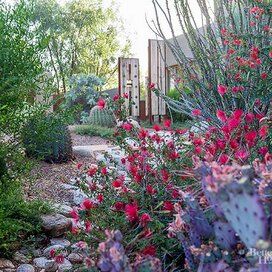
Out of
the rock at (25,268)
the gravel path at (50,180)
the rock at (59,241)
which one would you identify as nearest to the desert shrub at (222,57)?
the gravel path at (50,180)

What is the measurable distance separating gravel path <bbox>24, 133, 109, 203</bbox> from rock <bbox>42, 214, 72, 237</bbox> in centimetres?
32

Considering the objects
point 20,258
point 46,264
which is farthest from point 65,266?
point 20,258

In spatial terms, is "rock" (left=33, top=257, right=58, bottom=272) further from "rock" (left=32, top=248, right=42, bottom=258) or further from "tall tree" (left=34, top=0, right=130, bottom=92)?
"tall tree" (left=34, top=0, right=130, bottom=92)

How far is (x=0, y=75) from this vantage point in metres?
3.07

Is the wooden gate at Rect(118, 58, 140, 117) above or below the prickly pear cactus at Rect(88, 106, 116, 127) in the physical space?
above

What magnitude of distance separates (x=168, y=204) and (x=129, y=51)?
57.3ft

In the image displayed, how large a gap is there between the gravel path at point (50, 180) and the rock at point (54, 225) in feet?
1.04

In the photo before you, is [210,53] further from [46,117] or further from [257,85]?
[46,117]

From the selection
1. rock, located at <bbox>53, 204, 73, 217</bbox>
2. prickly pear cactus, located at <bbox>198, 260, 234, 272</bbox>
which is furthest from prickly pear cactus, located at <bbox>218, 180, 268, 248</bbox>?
rock, located at <bbox>53, 204, 73, 217</bbox>

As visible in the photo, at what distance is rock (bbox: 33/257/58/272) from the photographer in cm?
295

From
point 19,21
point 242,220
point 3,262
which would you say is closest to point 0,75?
point 19,21

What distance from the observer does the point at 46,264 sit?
302cm

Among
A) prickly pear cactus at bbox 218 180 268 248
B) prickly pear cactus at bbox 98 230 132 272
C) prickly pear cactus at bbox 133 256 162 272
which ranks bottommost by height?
prickly pear cactus at bbox 133 256 162 272

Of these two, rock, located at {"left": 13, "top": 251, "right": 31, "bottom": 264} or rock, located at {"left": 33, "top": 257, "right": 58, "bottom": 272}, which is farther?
rock, located at {"left": 13, "top": 251, "right": 31, "bottom": 264}
